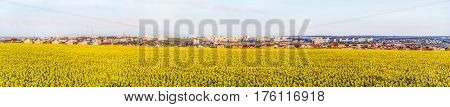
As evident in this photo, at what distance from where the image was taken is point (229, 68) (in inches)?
960

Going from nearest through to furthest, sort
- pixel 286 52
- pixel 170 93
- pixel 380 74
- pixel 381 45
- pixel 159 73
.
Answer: pixel 170 93, pixel 159 73, pixel 380 74, pixel 286 52, pixel 381 45

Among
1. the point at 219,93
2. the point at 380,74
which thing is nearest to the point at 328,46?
the point at 380,74

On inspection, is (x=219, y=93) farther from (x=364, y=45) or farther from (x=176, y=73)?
(x=364, y=45)

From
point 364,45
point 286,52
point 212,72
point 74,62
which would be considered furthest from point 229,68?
point 364,45

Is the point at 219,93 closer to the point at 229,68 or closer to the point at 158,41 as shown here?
the point at 229,68

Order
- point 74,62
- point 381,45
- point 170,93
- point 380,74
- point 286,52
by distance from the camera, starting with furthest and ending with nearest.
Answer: point 381,45
point 286,52
point 74,62
point 380,74
point 170,93

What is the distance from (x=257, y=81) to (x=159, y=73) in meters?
4.18

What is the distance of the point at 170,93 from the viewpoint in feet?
50.5

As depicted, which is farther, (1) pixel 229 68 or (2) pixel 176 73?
(1) pixel 229 68

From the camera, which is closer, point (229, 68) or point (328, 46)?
point (229, 68)

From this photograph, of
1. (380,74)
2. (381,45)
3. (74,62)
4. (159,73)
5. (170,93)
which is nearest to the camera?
(170,93)

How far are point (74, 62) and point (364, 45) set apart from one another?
77.3 ft

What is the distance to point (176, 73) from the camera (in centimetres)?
2203

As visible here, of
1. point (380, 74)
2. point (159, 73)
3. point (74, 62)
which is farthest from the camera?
point (74, 62)
